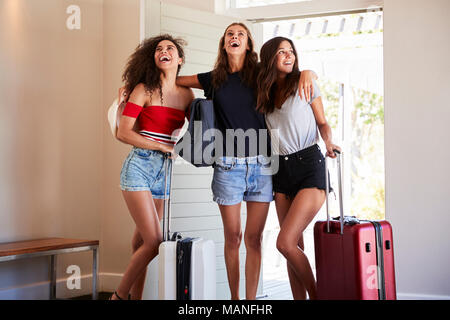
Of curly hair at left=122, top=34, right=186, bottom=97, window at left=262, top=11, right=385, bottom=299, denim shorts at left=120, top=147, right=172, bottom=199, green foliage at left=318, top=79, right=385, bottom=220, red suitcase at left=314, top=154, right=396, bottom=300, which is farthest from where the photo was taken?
green foliage at left=318, top=79, right=385, bottom=220

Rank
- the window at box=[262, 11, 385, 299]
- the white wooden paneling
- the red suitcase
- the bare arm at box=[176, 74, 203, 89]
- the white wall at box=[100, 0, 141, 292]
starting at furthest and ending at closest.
→ the window at box=[262, 11, 385, 299] → the white wall at box=[100, 0, 141, 292] → the white wooden paneling → the bare arm at box=[176, 74, 203, 89] → the red suitcase

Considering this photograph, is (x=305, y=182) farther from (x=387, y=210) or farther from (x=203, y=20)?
(x=203, y=20)

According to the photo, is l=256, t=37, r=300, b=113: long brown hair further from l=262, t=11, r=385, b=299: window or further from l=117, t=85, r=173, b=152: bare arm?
l=262, t=11, r=385, b=299: window

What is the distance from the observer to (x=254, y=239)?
2.92 meters

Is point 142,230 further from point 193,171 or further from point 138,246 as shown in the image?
→ point 193,171

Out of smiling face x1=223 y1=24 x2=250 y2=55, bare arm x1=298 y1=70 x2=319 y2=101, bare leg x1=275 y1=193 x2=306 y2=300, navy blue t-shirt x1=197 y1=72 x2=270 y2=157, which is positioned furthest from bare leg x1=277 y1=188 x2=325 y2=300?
smiling face x1=223 y1=24 x2=250 y2=55

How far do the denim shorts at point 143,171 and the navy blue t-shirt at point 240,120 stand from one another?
40 centimetres

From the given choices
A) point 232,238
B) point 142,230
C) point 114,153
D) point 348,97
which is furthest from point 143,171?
point 348,97

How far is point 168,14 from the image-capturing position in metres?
3.87

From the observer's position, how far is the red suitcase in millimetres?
2566

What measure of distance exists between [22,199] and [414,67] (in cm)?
304

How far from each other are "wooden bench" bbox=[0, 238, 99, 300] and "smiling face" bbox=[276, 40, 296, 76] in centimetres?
187

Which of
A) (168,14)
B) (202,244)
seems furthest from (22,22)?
(202,244)

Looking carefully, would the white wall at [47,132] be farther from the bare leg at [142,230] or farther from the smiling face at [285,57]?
the smiling face at [285,57]
